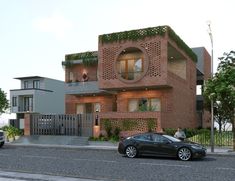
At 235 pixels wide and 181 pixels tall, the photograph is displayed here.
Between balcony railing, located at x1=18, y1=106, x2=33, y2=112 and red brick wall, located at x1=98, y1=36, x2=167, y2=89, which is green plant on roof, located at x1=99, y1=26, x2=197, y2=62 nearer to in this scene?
red brick wall, located at x1=98, y1=36, x2=167, y2=89

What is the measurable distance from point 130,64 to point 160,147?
1582 cm

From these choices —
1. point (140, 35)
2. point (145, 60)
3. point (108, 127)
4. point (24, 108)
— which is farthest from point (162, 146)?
point (24, 108)

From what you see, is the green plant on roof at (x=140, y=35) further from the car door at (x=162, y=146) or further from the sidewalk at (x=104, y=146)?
the car door at (x=162, y=146)

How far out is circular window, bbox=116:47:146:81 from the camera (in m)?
33.7

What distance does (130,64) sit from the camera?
113 ft

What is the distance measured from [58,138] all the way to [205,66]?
2474 cm

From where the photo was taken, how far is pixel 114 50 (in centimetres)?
3444

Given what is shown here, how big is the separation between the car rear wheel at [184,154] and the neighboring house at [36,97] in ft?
125

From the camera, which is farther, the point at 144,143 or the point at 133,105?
the point at 133,105

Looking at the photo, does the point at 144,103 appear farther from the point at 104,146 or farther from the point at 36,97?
the point at 36,97

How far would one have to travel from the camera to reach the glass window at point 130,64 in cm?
3391

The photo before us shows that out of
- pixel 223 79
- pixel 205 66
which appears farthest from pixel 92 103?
pixel 223 79

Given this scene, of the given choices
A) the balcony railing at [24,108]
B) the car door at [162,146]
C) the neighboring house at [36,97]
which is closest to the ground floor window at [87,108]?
the neighboring house at [36,97]

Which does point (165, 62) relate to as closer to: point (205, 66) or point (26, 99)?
point (205, 66)
